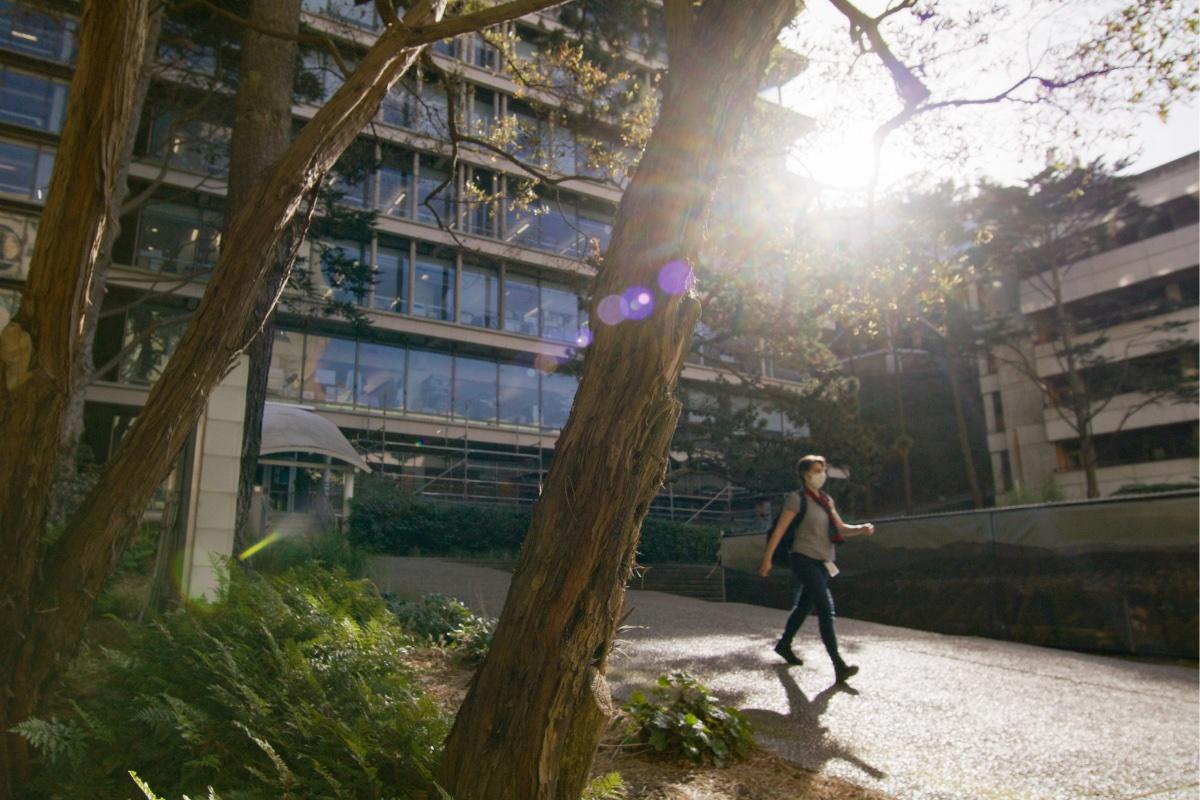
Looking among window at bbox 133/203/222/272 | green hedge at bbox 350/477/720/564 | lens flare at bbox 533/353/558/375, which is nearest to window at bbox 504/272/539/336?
lens flare at bbox 533/353/558/375

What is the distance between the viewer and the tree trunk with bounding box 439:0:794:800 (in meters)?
2.34

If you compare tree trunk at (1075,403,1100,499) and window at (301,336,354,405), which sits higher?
window at (301,336,354,405)

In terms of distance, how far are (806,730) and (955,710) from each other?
1.40 meters

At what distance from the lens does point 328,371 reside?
31.3m

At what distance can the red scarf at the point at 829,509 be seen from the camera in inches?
265

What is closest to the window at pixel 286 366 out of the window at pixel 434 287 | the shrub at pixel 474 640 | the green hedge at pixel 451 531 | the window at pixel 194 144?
the window at pixel 434 287

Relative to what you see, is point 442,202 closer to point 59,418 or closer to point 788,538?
point 788,538

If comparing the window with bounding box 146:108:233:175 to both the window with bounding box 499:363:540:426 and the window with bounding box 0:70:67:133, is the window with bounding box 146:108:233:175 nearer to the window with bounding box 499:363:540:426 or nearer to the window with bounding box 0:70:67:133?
the window with bounding box 0:70:67:133

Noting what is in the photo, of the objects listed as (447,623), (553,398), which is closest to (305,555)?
(447,623)

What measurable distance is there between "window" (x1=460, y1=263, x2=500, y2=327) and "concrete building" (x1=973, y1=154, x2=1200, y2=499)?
23.1 metres

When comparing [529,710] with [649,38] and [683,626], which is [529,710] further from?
[649,38]

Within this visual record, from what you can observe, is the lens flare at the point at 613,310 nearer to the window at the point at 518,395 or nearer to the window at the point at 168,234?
the window at the point at 168,234

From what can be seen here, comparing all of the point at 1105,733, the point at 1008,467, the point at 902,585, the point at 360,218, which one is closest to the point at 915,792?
the point at 1105,733

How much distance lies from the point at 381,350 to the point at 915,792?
3060cm
